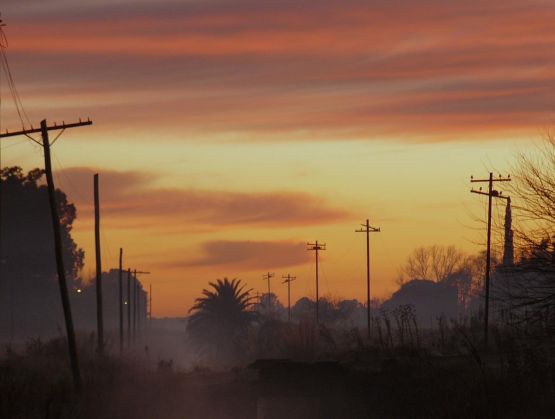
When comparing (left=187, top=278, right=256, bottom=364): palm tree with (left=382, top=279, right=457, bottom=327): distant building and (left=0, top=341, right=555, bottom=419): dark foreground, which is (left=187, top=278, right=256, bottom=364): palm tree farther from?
(left=382, top=279, right=457, bottom=327): distant building

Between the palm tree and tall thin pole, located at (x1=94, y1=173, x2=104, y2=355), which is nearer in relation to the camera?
tall thin pole, located at (x1=94, y1=173, x2=104, y2=355)

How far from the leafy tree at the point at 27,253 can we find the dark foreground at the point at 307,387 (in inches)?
2275

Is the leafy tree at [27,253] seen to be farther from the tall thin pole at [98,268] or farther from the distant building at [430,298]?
the distant building at [430,298]

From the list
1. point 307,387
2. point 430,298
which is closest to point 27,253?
point 307,387

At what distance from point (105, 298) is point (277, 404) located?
13372cm

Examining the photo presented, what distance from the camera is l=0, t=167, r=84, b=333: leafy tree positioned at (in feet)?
342

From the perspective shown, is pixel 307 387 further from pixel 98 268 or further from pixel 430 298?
pixel 430 298

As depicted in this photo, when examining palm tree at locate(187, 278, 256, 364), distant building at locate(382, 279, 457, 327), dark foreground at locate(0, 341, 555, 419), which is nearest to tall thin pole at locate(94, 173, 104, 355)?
dark foreground at locate(0, 341, 555, 419)

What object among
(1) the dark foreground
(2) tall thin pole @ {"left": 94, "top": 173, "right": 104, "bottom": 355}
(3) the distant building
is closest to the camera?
(1) the dark foreground

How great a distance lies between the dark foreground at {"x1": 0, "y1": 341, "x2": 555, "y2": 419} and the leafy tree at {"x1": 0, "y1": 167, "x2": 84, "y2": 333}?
5777 centimetres

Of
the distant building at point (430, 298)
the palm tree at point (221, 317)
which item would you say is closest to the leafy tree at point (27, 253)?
the palm tree at point (221, 317)

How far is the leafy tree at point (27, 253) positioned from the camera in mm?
104188

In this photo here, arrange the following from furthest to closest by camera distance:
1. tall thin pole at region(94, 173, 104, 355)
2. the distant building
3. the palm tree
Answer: the distant building → the palm tree → tall thin pole at region(94, 173, 104, 355)

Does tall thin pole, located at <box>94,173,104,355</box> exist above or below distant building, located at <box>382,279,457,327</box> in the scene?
above
